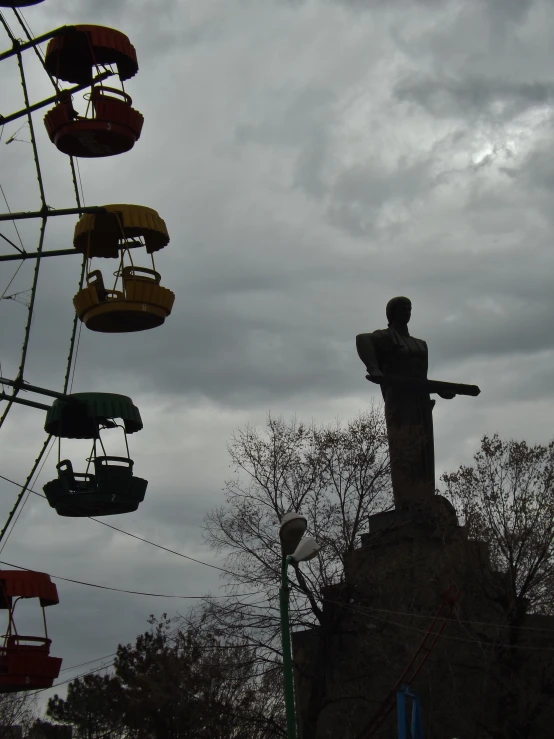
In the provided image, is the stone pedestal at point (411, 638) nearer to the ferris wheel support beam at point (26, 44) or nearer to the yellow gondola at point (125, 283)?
the yellow gondola at point (125, 283)

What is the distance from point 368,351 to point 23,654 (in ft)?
54.9

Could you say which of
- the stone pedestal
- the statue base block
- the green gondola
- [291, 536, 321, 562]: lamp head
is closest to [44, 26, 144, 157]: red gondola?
the green gondola

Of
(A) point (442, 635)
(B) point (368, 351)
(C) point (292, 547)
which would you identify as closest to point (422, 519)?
(A) point (442, 635)

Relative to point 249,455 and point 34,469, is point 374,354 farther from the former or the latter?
point 34,469

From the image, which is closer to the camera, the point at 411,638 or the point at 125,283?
the point at 125,283

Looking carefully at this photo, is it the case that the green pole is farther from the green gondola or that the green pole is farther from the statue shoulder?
the statue shoulder

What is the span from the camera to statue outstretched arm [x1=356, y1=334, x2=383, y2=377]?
29.3 metres

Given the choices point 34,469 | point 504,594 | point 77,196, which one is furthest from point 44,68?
point 504,594

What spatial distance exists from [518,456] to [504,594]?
148 inches

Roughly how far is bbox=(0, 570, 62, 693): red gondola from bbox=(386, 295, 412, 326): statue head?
17.2 meters

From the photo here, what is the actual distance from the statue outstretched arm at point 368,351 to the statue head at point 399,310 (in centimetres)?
121

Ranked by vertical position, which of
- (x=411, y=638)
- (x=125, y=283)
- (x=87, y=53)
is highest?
(x=87, y=53)

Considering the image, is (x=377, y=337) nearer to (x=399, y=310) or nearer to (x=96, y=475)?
(x=399, y=310)

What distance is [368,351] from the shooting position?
29.5 meters
